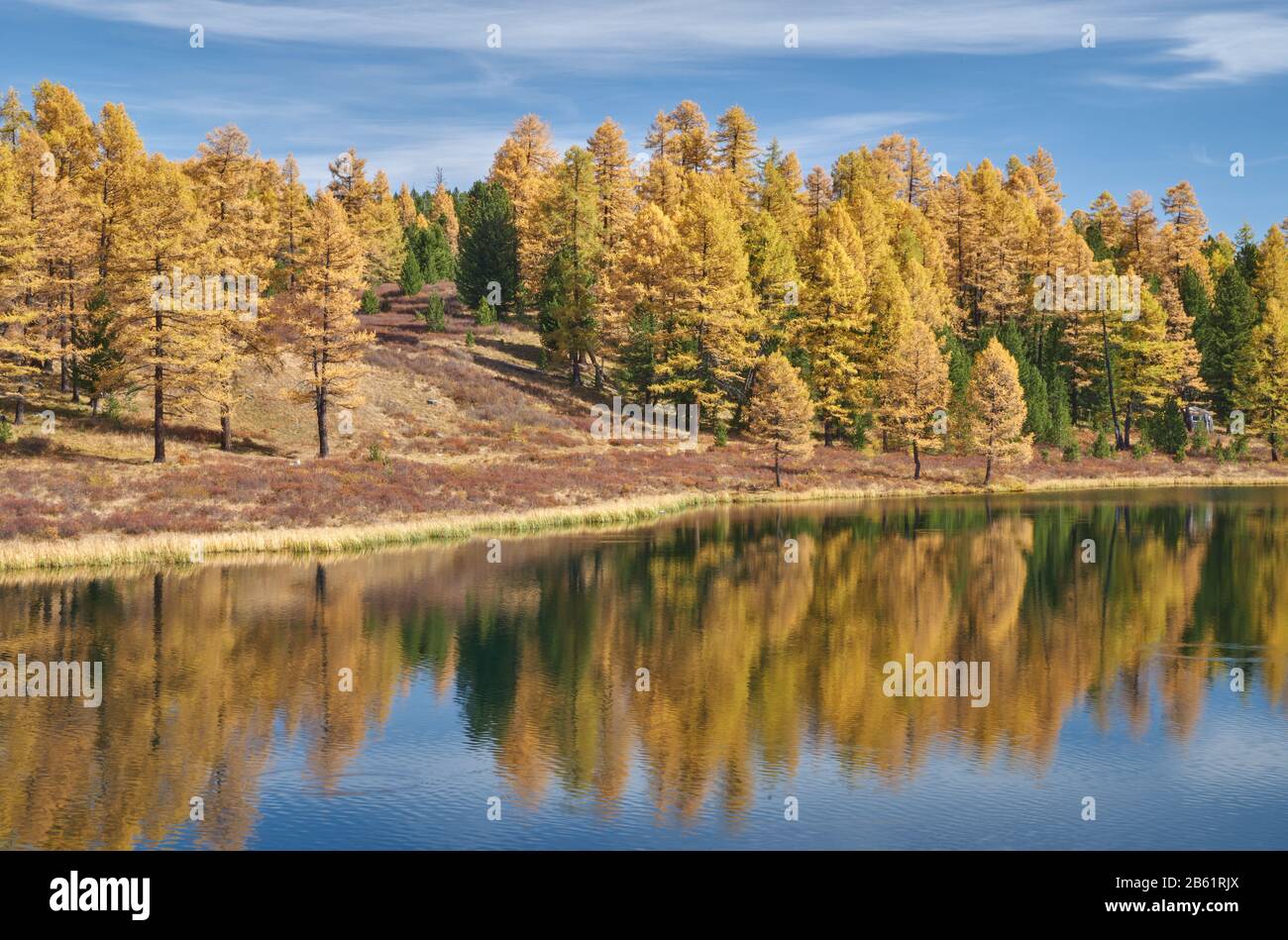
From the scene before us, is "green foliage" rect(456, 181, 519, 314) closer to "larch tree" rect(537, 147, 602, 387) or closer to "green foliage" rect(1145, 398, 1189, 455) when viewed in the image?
"larch tree" rect(537, 147, 602, 387)

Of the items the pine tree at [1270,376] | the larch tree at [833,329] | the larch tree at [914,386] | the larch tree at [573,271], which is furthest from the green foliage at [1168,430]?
the larch tree at [573,271]

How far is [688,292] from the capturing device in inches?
3231

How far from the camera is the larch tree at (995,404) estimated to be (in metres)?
76.2

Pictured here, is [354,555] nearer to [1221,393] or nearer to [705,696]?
[705,696]

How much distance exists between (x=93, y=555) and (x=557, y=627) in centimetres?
2020

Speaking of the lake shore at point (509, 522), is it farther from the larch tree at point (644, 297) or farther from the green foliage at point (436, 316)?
the green foliage at point (436, 316)

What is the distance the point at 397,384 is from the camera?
8362 cm

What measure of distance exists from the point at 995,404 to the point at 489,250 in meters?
45.2

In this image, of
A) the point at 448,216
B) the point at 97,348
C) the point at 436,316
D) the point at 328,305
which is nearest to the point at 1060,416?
the point at 436,316

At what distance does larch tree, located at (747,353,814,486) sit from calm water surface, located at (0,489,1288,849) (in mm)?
23345

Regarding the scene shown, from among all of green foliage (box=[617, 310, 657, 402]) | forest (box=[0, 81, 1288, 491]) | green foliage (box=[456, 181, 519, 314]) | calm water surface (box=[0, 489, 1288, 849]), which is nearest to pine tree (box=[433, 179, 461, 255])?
forest (box=[0, 81, 1288, 491])

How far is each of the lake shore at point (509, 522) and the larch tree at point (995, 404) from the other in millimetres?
3372

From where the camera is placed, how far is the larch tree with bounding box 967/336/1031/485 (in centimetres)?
7619
